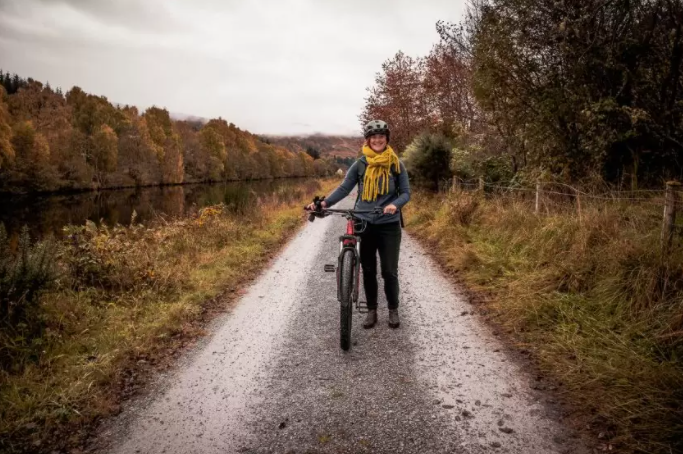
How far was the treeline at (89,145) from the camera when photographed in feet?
116

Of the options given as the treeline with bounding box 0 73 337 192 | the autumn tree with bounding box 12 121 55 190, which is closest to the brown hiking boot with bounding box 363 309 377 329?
the treeline with bounding box 0 73 337 192

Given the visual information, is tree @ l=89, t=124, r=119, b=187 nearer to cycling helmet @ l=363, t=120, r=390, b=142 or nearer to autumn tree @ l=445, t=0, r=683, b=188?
autumn tree @ l=445, t=0, r=683, b=188

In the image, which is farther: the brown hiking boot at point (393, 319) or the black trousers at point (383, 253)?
the brown hiking boot at point (393, 319)

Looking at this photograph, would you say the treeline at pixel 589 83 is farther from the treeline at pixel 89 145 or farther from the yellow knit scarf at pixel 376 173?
the treeline at pixel 89 145

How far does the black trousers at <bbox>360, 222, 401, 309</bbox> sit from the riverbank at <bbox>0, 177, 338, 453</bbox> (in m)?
2.20

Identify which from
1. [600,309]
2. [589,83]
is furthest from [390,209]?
[589,83]

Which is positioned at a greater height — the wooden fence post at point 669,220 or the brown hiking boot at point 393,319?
the wooden fence post at point 669,220

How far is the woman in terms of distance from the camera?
161 inches

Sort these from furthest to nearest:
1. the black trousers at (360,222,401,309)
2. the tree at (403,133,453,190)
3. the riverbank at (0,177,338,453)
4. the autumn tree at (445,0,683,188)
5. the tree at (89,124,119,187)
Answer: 1. the tree at (89,124,119,187)
2. the tree at (403,133,453,190)
3. the autumn tree at (445,0,683,188)
4. the black trousers at (360,222,401,309)
5. the riverbank at (0,177,338,453)

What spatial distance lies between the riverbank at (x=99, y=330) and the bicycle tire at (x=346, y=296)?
184 centimetres

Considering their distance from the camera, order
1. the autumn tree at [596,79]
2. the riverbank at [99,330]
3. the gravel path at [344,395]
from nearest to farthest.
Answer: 1. the gravel path at [344,395]
2. the riverbank at [99,330]
3. the autumn tree at [596,79]

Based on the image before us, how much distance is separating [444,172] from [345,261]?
1146cm

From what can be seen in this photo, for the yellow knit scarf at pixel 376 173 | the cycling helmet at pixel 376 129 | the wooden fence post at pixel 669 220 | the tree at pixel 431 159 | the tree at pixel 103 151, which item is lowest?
the wooden fence post at pixel 669 220

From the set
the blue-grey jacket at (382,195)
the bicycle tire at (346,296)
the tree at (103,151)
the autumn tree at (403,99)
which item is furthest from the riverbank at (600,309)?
the tree at (103,151)
